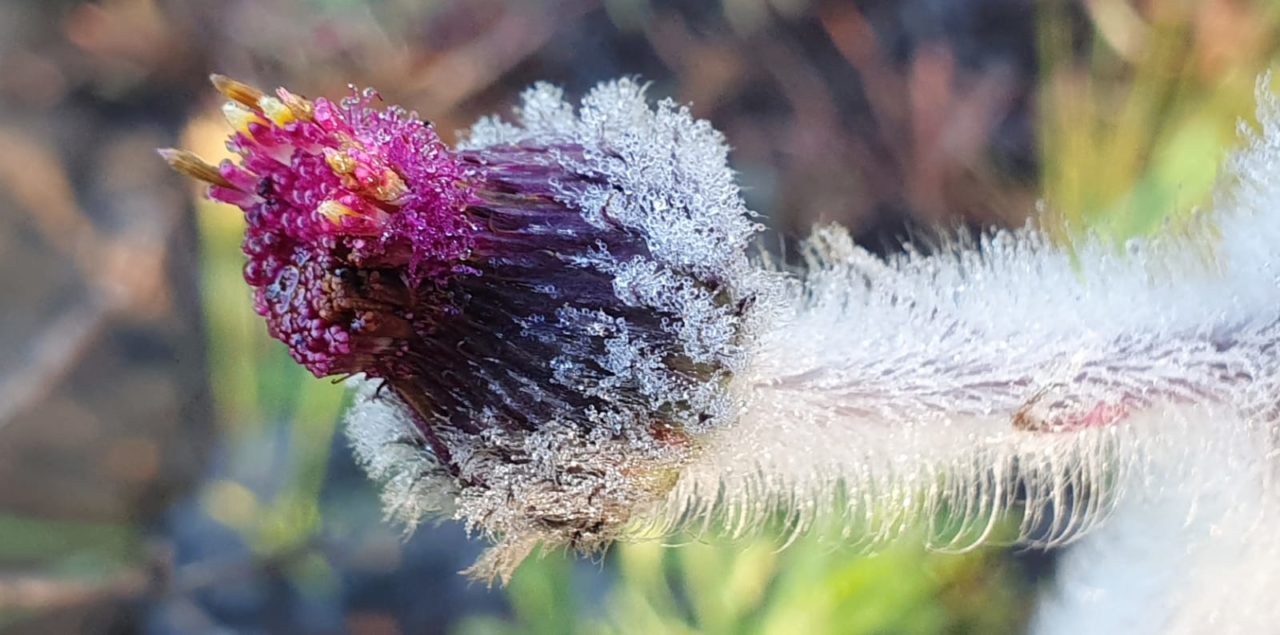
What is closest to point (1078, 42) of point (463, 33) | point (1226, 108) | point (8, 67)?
point (1226, 108)

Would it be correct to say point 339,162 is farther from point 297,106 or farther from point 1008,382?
point 1008,382

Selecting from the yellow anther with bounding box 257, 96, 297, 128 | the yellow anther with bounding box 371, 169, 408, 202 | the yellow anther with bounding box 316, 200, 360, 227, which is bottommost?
the yellow anther with bounding box 316, 200, 360, 227

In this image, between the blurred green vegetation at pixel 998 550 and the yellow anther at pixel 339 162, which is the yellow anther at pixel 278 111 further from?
the blurred green vegetation at pixel 998 550

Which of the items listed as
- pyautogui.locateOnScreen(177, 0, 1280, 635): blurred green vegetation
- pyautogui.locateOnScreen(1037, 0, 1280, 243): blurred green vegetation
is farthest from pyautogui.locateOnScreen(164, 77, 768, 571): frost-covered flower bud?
pyautogui.locateOnScreen(1037, 0, 1280, 243): blurred green vegetation

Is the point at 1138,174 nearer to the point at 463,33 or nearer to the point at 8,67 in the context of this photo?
the point at 463,33

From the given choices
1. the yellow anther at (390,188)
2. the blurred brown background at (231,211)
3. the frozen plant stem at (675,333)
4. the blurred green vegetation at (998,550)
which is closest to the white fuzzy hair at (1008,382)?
the frozen plant stem at (675,333)

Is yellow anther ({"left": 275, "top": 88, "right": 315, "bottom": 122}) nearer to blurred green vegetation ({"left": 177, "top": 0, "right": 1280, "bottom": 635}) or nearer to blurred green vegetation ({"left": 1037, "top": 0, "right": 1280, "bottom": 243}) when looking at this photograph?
blurred green vegetation ({"left": 177, "top": 0, "right": 1280, "bottom": 635})

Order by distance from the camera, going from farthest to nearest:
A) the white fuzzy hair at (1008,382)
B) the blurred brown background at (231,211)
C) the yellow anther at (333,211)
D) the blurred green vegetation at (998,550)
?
the blurred brown background at (231,211) < the blurred green vegetation at (998,550) < the white fuzzy hair at (1008,382) < the yellow anther at (333,211)

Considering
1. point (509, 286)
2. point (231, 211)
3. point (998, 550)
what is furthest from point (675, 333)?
point (231, 211)

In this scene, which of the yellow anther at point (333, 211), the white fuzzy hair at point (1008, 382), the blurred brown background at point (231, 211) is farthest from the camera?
the blurred brown background at point (231, 211)
